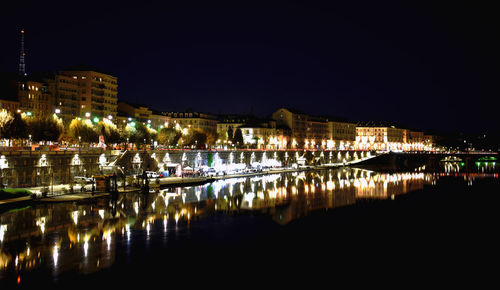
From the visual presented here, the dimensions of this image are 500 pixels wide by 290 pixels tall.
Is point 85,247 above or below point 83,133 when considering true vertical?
below

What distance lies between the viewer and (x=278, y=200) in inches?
1631

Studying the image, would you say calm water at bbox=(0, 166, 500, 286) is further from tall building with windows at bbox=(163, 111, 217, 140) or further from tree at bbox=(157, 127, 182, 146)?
tall building with windows at bbox=(163, 111, 217, 140)

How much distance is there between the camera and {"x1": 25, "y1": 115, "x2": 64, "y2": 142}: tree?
163ft

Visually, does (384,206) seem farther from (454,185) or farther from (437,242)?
(454,185)

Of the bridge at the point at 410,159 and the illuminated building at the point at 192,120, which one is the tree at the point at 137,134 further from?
the bridge at the point at 410,159

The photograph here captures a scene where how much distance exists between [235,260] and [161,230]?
6.81 meters

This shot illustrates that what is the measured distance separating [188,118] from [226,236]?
87.3 meters

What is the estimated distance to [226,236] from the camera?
2647 centimetres

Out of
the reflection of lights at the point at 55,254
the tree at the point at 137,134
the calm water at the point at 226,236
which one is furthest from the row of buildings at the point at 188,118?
the reflection of lights at the point at 55,254

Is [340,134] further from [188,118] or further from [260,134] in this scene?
[188,118]

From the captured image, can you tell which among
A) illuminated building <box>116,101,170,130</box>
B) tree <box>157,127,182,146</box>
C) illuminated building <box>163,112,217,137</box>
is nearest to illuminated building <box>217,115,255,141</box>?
illuminated building <box>163,112,217,137</box>

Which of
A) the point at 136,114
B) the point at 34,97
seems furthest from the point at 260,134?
the point at 34,97

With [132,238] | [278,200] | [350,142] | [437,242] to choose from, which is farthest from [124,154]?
[350,142]

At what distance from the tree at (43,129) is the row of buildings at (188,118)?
5232 mm
